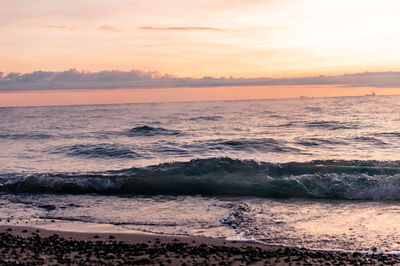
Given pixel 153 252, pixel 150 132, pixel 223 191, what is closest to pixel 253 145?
pixel 223 191

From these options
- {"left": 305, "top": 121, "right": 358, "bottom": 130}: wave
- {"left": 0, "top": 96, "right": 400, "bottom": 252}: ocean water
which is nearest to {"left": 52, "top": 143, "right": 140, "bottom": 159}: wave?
{"left": 0, "top": 96, "right": 400, "bottom": 252}: ocean water

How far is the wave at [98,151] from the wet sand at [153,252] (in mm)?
13761

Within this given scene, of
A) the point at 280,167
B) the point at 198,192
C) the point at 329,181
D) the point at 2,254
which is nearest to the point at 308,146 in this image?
the point at 280,167

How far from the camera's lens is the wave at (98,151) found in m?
22.6

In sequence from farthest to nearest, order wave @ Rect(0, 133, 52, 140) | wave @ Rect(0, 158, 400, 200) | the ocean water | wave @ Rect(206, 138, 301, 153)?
wave @ Rect(0, 133, 52, 140) < wave @ Rect(206, 138, 301, 153) < wave @ Rect(0, 158, 400, 200) < the ocean water

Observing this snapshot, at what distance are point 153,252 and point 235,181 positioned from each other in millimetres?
7385

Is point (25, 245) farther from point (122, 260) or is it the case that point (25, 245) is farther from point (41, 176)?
point (41, 176)

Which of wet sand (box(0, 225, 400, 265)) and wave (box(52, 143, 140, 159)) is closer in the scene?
wet sand (box(0, 225, 400, 265))

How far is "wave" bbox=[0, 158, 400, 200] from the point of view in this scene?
13.6m

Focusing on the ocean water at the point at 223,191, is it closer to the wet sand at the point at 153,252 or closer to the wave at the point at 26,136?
Answer: the wet sand at the point at 153,252

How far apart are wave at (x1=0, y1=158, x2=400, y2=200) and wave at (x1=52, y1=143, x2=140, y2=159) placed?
5267 mm

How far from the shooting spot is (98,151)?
78.4 ft

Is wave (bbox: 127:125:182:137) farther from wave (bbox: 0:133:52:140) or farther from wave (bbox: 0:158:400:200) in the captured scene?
wave (bbox: 0:158:400:200)

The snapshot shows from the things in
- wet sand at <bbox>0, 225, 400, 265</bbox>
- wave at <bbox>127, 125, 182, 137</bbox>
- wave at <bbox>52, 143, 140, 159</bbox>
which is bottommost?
wave at <bbox>52, 143, 140, 159</bbox>
